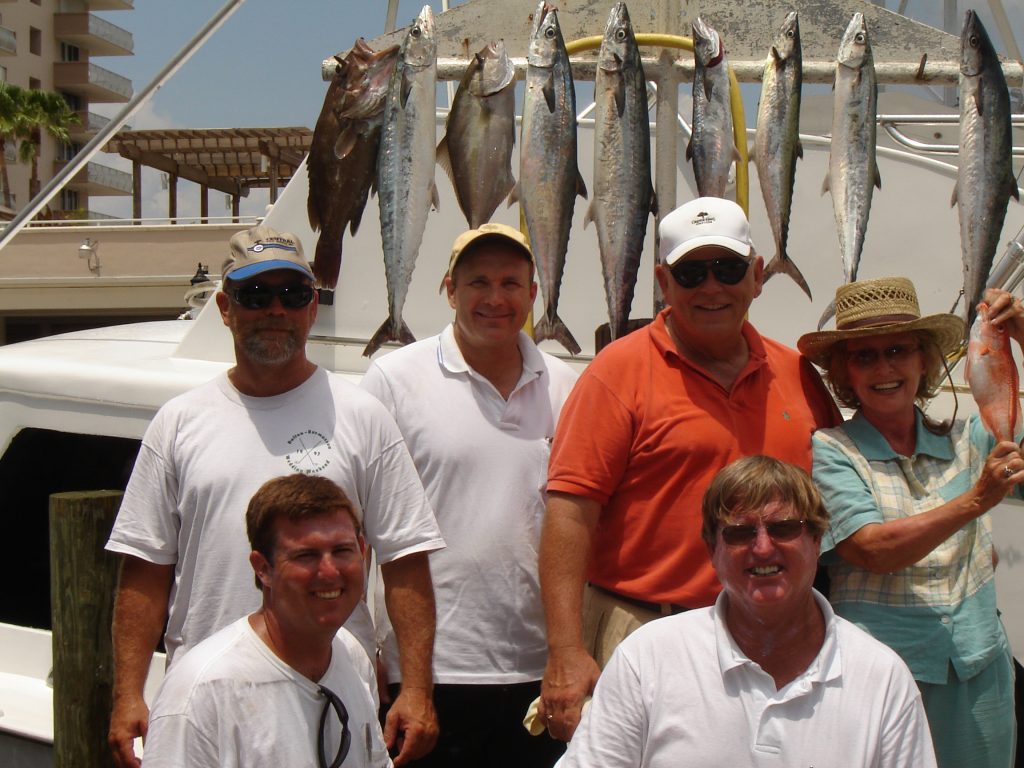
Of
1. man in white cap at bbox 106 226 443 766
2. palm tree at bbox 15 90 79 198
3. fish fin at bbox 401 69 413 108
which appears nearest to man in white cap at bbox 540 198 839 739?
man in white cap at bbox 106 226 443 766

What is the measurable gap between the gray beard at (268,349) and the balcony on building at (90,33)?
61.4 meters

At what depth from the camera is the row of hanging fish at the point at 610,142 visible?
3318 mm

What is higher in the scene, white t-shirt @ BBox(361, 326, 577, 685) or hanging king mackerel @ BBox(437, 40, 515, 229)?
hanging king mackerel @ BBox(437, 40, 515, 229)

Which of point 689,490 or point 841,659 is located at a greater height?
point 689,490

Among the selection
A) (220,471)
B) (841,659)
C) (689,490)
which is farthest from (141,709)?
(841,659)

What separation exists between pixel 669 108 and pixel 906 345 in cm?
143

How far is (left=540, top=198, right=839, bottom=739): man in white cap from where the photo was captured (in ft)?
8.39

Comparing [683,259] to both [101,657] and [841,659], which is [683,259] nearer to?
[841,659]

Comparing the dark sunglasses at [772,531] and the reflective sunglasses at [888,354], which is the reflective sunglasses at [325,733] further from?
the reflective sunglasses at [888,354]

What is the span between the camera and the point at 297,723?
2055mm

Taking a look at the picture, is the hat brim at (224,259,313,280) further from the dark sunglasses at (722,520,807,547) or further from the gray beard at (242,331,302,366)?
the dark sunglasses at (722,520,807,547)

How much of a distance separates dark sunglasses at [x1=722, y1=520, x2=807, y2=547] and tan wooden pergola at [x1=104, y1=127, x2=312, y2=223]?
2516cm

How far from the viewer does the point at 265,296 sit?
8.81 ft

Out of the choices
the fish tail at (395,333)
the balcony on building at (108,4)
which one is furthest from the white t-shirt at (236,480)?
the balcony on building at (108,4)
